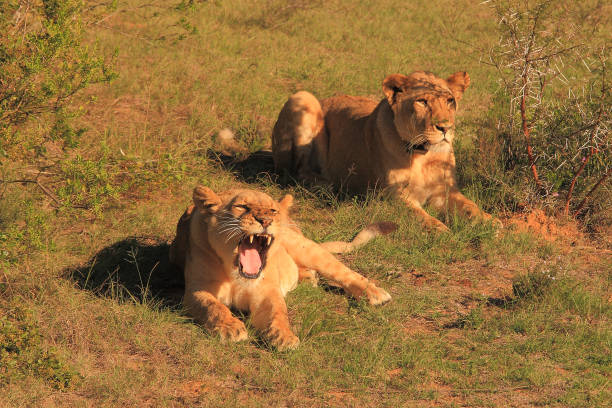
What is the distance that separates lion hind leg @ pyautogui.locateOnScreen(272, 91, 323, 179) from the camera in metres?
7.80

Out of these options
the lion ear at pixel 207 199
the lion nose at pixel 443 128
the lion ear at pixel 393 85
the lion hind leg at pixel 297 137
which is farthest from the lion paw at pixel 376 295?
the lion hind leg at pixel 297 137

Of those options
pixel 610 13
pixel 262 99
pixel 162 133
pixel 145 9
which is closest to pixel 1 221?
pixel 162 133

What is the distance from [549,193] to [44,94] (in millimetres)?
3906

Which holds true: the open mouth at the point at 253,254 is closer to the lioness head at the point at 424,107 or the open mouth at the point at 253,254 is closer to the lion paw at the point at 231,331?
the lion paw at the point at 231,331

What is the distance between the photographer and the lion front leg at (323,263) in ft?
16.8

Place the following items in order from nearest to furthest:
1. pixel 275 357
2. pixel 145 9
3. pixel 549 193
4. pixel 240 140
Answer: pixel 275 357 < pixel 549 193 < pixel 240 140 < pixel 145 9

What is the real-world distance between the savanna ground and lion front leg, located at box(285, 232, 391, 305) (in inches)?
4.4

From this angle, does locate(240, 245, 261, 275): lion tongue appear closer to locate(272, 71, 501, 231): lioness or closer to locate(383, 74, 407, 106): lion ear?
locate(272, 71, 501, 231): lioness

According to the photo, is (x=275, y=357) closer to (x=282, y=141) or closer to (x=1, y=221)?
(x=1, y=221)

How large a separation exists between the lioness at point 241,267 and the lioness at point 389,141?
179cm

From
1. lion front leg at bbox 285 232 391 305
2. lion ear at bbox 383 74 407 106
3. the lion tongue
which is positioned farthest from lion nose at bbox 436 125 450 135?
the lion tongue

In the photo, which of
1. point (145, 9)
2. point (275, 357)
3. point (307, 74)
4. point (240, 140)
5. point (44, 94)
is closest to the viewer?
point (275, 357)

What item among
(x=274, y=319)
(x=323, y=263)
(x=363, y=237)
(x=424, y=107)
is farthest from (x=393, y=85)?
(x=274, y=319)

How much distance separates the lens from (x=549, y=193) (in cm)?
659
